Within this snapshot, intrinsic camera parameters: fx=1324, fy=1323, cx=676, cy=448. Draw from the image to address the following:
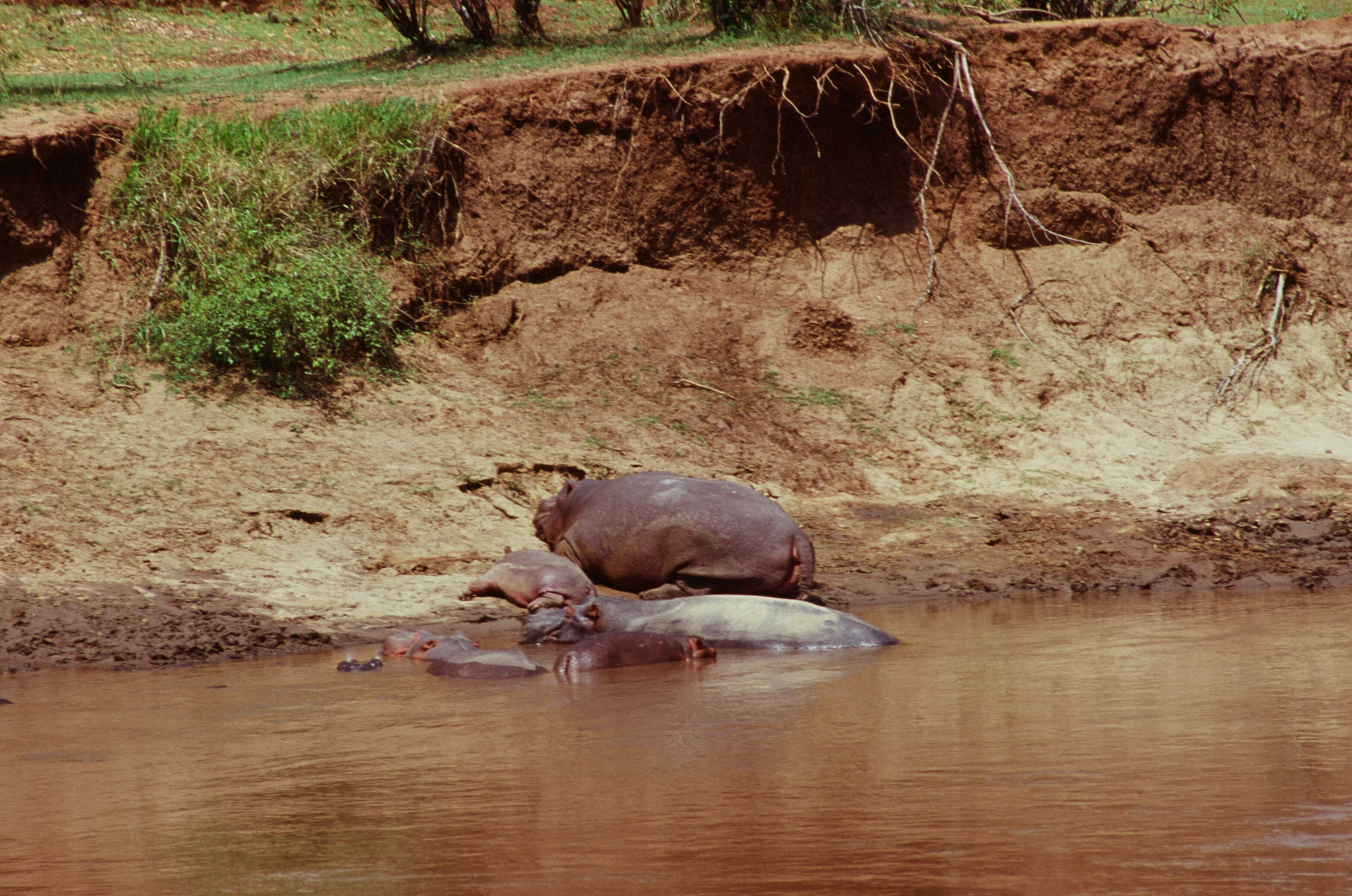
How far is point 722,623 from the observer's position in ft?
21.0

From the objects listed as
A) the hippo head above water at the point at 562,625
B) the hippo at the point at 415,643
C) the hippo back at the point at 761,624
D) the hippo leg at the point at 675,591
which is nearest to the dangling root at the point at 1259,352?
the hippo leg at the point at 675,591

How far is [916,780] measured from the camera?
3438 millimetres

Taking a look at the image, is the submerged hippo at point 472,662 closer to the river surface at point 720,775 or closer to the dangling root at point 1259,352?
the river surface at point 720,775

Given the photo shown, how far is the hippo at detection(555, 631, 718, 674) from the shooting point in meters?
5.67

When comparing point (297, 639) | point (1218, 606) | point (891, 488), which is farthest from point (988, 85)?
point (297, 639)

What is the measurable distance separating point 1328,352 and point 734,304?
542 cm

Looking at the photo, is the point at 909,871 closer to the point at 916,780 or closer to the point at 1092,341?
the point at 916,780

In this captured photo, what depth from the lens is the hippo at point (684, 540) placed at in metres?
7.32

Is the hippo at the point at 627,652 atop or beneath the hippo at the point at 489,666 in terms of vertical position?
beneath

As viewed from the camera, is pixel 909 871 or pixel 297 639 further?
pixel 297 639

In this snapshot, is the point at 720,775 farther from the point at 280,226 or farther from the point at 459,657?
the point at 280,226

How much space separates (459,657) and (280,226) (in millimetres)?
5857

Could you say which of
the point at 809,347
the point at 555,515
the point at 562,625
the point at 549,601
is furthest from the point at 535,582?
the point at 809,347

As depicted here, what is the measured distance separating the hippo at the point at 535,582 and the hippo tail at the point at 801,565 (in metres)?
1.12
